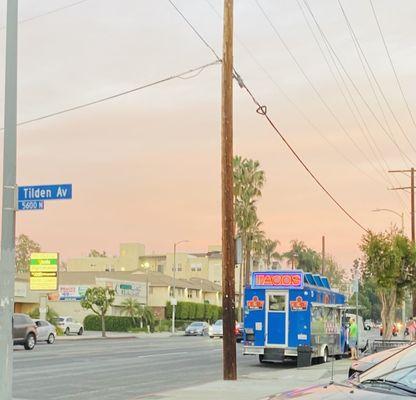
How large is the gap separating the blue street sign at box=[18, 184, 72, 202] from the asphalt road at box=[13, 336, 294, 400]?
479 centimetres

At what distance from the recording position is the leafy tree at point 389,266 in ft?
93.7

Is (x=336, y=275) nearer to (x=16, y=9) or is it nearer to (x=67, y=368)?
(x=67, y=368)

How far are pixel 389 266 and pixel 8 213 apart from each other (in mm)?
20661

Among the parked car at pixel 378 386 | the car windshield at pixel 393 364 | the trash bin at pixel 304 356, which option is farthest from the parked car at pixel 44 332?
the parked car at pixel 378 386

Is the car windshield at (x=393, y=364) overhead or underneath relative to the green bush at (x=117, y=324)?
overhead

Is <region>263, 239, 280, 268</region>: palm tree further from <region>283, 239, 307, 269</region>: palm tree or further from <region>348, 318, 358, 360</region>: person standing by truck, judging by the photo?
<region>348, 318, 358, 360</region>: person standing by truck

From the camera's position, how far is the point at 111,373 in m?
20.1

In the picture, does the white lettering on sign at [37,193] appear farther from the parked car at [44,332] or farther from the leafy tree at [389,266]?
the parked car at [44,332]

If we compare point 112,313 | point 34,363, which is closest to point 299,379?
point 34,363

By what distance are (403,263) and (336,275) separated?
120182 mm

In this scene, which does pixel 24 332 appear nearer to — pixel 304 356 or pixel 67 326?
pixel 304 356

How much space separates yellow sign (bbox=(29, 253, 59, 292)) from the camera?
50.6m

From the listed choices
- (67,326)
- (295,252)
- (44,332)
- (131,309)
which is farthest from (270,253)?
(44,332)

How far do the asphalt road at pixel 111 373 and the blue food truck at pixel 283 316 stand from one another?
760 mm
